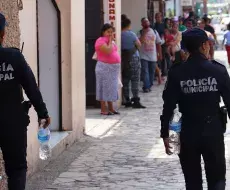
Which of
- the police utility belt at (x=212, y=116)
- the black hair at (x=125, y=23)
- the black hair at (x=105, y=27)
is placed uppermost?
the black hair at (x=125, y=23)

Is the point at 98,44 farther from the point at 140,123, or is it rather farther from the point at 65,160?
the point at 65,160

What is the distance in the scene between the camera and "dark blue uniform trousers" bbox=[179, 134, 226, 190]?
512 centimetres

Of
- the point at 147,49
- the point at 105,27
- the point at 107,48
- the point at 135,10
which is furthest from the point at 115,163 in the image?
the point at 135,10

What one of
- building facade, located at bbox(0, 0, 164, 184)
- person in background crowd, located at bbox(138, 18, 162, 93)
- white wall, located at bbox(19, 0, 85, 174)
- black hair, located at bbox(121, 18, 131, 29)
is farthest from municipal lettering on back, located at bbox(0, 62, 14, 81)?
person in background crowd, located at bbox(138, 18, 162, 93)

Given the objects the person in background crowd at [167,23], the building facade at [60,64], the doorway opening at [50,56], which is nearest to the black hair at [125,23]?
the building facade at [60,64]

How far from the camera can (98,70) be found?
40.5 ft

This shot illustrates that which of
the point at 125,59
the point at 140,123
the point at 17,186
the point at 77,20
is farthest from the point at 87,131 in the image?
the point at 17,186

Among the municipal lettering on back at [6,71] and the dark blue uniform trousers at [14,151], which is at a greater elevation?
the municipal lettering on back at [6,71]

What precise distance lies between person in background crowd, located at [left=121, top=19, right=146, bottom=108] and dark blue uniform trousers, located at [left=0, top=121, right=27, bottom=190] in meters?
8.74

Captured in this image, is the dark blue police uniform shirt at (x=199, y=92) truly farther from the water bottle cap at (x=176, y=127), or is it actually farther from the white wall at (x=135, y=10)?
the white wall at (x=135, y=10)

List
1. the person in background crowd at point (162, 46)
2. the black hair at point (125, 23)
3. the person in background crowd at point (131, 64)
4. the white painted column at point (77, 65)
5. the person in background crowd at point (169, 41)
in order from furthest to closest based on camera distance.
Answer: the person in background crowd at point (162, 46) → the person in background crowd at point (169, 41) → the black hair at point (125, 23) → the person in background crowd at point (131, 64) → the white painted column at point (77, 65)

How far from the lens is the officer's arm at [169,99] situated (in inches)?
203

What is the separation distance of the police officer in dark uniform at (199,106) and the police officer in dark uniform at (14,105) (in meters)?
1.07

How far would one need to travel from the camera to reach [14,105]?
5145mm
